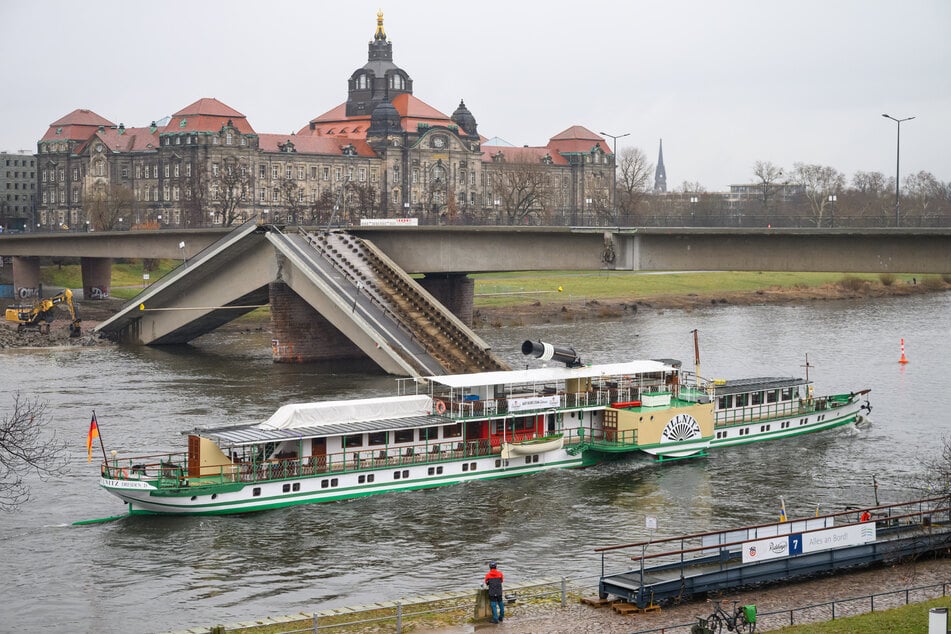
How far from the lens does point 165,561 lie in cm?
A: 3903

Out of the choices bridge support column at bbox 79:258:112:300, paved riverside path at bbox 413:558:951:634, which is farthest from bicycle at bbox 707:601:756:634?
bridge support column at bbox 79:258:112:300

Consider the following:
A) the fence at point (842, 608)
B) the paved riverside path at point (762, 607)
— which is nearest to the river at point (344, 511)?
the paved riverside path at point (762, 607)

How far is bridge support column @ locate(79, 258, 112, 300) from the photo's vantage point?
4774 inches

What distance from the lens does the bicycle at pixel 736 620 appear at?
30.2 meters

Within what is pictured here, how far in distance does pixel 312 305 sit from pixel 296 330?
18.4ft

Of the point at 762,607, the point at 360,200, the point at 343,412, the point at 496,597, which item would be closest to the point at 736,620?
the point at 762,607

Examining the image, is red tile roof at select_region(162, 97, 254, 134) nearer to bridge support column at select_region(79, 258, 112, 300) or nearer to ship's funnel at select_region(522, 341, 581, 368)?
bridge support column at select_region(79, 258, 112, 300)

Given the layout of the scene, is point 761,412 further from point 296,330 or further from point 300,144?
point 300,144

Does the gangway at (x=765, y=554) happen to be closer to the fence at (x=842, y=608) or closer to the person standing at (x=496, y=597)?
the fence at (x=842, y=608)

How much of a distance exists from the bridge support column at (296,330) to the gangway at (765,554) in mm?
45375

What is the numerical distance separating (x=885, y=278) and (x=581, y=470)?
291ft

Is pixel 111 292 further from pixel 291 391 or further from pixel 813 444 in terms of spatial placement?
pixel 813 444

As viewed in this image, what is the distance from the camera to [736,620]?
3081 cm

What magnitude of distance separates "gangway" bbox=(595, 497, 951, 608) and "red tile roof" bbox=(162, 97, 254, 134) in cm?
15324
